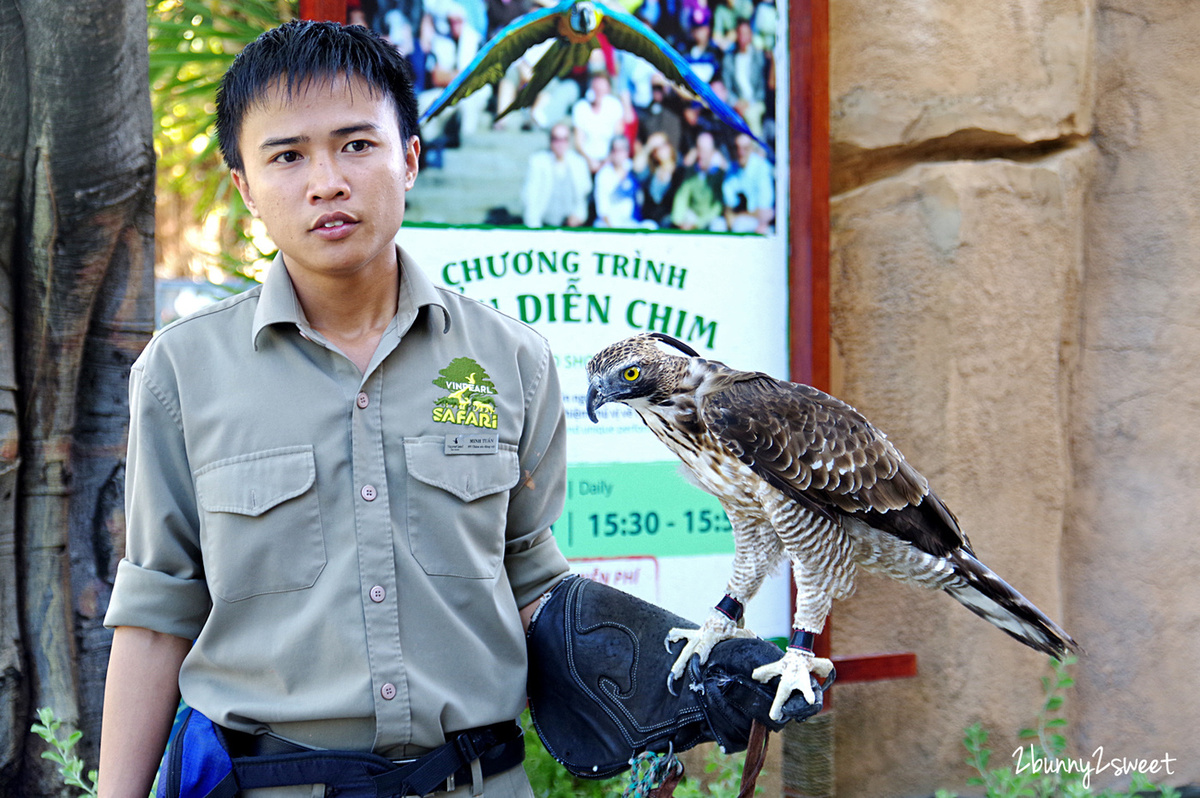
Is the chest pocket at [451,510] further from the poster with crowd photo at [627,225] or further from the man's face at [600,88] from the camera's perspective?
the man's face at [600,88]

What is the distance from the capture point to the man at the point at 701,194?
2996 mm

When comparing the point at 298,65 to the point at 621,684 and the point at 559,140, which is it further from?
the point at 559,140

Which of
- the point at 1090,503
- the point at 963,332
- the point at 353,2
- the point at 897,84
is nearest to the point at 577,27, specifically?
the point at 353,2

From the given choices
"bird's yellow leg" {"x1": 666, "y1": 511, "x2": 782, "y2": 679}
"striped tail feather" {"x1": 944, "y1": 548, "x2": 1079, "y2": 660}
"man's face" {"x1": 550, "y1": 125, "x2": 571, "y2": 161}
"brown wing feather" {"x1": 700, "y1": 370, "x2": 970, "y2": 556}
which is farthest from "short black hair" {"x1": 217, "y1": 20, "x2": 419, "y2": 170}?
"striped tail feather" {"x1": 944, "y1": 548, "x2": 1079, "y2": 660}

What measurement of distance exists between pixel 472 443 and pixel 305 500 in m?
0.29

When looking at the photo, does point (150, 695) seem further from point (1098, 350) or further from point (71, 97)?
point (1098, 350)

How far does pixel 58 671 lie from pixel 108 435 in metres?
0.67

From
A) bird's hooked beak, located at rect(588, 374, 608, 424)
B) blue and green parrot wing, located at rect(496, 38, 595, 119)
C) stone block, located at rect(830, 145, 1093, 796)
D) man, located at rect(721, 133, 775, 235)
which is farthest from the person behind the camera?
stone block, located at rect(830, 145, 1093, 796)

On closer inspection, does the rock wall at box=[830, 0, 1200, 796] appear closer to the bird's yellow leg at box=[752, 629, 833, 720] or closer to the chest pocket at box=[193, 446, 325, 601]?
the bird's yellow leg at box=[752, 629, 833, 720]

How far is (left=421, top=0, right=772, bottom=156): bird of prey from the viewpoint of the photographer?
2736mm

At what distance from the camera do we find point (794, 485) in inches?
69.6

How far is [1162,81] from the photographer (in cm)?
364

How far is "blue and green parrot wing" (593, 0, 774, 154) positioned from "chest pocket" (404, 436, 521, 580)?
1.78 meters

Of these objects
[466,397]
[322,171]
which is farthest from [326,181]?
[466,397]
